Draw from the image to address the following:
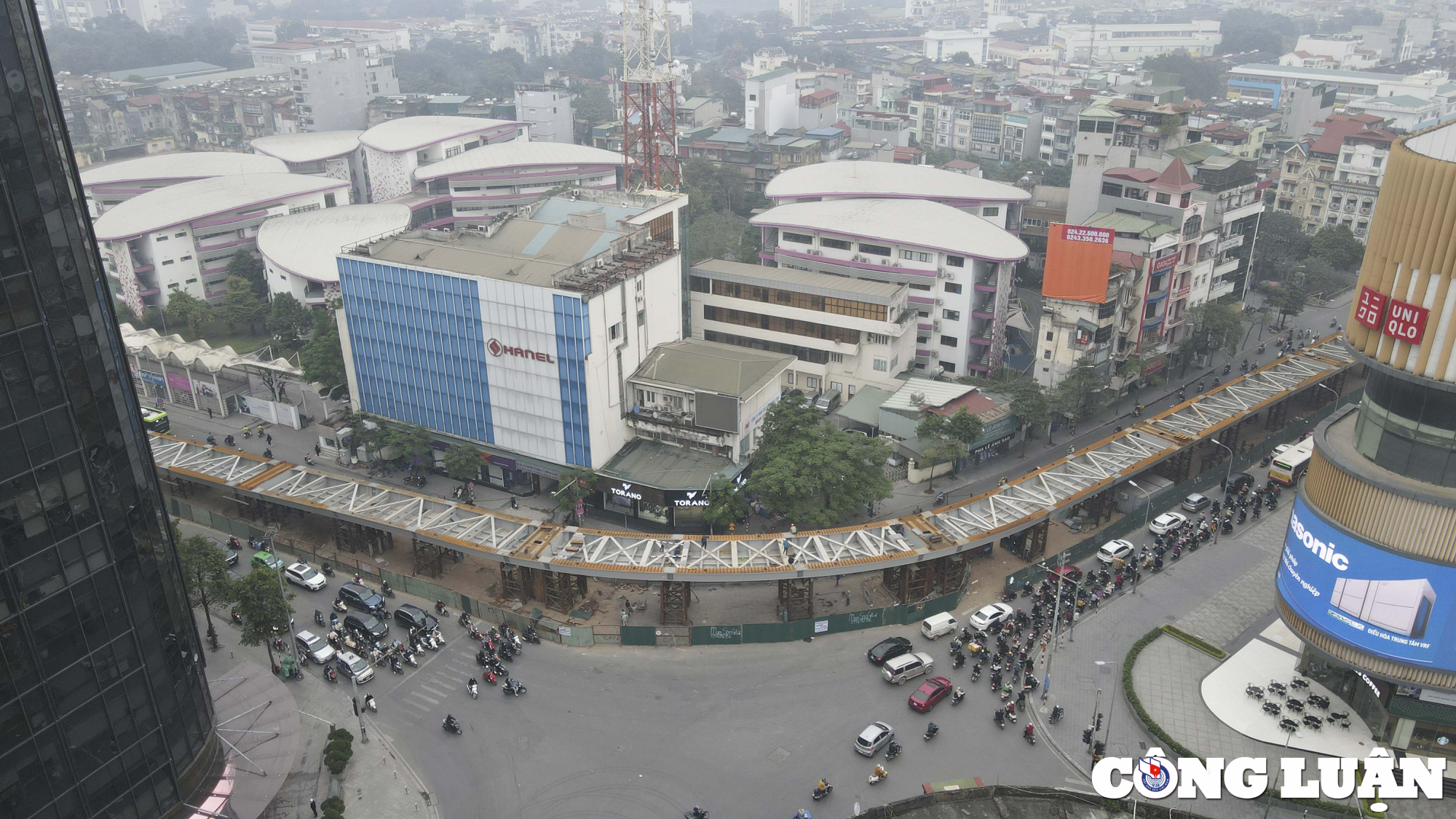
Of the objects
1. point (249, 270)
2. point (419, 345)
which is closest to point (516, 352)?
point (419, 345)

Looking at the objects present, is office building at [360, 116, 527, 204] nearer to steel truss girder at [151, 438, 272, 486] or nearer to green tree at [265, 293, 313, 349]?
green tree at [265, 293, 313, 349]

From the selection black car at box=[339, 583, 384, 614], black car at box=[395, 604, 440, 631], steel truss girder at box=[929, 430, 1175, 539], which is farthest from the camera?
steel truss girder at box=[929, 430, 1175, 539]

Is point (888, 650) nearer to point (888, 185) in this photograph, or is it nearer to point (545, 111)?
point (888, 185)

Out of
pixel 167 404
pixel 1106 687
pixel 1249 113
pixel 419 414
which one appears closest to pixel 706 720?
pixel 1106 687

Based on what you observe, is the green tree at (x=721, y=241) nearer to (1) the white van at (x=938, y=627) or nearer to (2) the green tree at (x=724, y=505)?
(2) the green tree at (x=724, y=505)

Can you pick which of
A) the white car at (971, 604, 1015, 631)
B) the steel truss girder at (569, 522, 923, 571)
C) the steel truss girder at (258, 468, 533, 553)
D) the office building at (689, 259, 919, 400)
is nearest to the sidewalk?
the steel truss girder at (258, 468, 533, 553)

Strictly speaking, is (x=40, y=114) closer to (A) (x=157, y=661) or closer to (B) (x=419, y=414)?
(A) (x=157, y=661)
